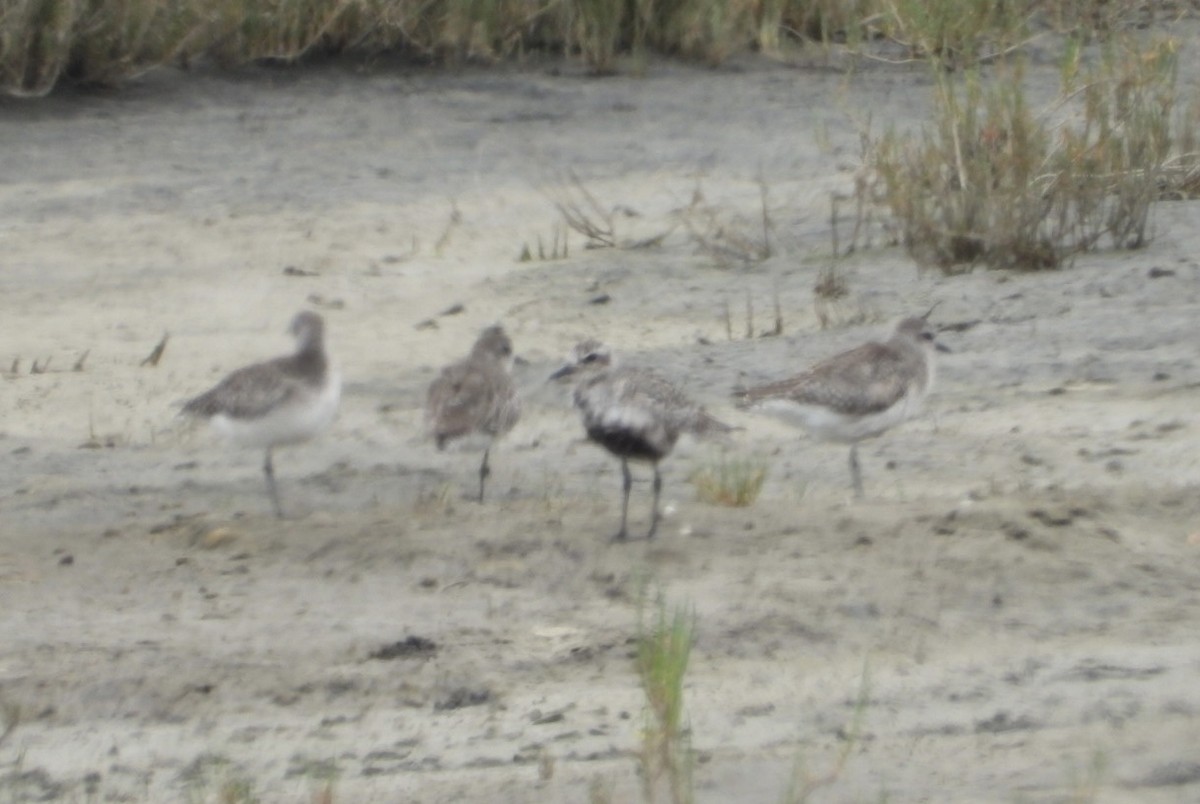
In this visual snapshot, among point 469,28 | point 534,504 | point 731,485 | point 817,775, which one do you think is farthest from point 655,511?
point 469,28

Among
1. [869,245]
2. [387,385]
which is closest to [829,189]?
[869,245]

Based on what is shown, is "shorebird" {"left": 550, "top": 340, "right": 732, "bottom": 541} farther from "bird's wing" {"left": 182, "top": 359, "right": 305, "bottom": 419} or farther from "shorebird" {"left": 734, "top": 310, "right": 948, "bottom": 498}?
"bird's wing" {"left": 182, "top": 359, "right": 305, "bottom": 419}

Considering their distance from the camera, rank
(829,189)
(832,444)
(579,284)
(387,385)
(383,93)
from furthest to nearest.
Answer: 1. (383,93)
2. (829,189)
3. (579,284)
4. (387,385)
5. (832,444)

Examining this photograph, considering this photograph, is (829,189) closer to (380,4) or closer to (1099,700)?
(380,4)

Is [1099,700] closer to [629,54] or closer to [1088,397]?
[1088,397]

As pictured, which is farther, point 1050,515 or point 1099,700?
point 1050,515

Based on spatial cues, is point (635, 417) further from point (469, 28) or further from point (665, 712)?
point (469, 28)

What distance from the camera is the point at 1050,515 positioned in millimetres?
6547

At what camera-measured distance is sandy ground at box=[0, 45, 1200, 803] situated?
5.04 metres

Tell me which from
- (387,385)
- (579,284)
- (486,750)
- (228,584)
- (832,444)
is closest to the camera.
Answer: (486,750)

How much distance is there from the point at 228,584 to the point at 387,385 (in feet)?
8.44

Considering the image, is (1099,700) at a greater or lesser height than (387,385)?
greater

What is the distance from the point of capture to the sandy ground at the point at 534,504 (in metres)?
5.04

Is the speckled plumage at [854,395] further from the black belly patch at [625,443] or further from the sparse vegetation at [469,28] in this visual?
the sparse vegetation at [469,28]
